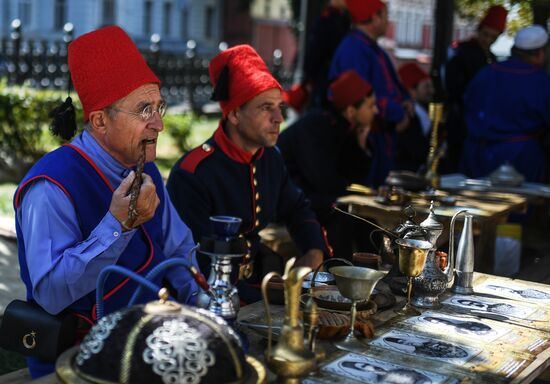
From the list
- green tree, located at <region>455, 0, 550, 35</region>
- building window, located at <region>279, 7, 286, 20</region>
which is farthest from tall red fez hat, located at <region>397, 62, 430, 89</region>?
building window, located at <region>279, 7, 286, 20</region>

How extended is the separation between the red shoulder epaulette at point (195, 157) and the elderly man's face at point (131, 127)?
3.07 feet

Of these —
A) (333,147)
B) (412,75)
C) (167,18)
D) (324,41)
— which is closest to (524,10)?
(412,75)

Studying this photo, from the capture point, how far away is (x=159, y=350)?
1830 mm

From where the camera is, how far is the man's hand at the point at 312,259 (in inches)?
161

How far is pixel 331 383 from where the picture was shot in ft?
7.17

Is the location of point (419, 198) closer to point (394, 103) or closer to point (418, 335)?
point (394, 103)

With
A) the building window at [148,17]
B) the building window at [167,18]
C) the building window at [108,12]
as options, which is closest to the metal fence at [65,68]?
the building window at [108,12]

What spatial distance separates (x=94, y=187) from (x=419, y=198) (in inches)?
108

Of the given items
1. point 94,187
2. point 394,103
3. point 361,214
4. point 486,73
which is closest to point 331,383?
point 94,187

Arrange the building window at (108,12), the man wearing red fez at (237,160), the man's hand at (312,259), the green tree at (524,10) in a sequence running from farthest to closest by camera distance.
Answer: the building window at (108,12)
the green tree at (524,10)
the man's hand at (312,259)
the man wearing red fez at (237,160)

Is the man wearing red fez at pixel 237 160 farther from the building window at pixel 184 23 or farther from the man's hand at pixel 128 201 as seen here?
the building window at pixel 184 23

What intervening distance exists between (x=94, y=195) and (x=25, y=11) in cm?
3388

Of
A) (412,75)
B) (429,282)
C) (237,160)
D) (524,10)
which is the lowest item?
(429,282)

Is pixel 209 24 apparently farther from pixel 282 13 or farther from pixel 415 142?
pixel 415 142
